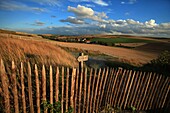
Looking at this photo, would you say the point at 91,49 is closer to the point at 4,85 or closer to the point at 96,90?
the point at 96,90

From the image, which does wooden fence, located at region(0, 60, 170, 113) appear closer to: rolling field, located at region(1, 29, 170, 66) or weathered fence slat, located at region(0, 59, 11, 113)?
weathered fence slat, located at region(0, 59, 11, 113)

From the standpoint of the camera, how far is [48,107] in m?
4.03

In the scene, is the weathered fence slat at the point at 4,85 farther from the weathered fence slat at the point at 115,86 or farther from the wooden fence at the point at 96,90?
the weathered fence slat at the point at 115,86

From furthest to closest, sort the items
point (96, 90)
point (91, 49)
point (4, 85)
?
point (91, 49), point (96, 90), point (4, 85)

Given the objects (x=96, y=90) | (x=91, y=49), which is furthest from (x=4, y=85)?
(x=91, y=49)

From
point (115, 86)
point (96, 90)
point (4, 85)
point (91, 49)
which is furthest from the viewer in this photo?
point (91, 49)

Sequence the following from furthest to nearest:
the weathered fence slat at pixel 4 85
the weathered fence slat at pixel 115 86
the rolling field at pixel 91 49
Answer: the rolling field at pixel 91 49, the weathered fence slat at pixel 115 86, the weathered fence slat at pixel 4 85

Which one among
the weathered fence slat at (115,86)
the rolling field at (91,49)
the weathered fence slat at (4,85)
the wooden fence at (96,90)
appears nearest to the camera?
the weathered fence slat at (4,85)

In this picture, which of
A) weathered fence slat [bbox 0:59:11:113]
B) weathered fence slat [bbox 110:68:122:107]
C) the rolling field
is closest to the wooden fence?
weathered fence slat [bbox 110:68:122:107]

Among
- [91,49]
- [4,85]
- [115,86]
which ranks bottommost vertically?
[91,49]

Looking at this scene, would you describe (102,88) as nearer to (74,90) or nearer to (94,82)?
(94,82)

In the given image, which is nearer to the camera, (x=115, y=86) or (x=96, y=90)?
(x=96, y=90)

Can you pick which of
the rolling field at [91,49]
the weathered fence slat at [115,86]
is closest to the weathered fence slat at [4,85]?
the weathered fence slat at [115,86]

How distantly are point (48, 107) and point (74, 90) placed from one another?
2.90ft
